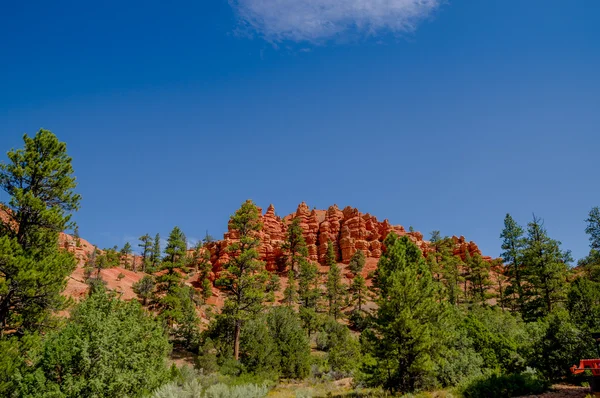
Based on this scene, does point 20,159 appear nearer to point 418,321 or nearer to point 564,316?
point 418,321

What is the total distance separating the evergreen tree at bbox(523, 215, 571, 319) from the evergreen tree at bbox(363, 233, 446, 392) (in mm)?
22698

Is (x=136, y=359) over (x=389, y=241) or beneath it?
beneath

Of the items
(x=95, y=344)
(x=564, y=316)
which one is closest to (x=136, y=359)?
(x=95, y=344)

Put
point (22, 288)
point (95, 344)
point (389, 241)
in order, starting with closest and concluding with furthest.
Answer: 1. point (95, 344)
2. point (22, 288)
3. point (389, 241)

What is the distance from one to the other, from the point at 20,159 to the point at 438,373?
2325 centimetres

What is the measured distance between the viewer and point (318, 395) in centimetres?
1850

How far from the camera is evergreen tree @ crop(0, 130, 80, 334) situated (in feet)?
47.6

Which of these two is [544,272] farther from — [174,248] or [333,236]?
[333,236]

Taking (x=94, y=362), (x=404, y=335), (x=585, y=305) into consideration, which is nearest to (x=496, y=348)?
(x=585, y=305)

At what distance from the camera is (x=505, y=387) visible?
15641 millimetres

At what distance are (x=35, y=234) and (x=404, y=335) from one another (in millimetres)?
17765

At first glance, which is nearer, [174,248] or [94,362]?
[94,362]

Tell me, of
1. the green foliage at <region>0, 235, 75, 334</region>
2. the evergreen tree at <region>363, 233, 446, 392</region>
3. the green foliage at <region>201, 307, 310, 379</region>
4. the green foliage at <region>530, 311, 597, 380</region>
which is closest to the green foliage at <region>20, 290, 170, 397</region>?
the green foliage at <region>0, 235, 75, 334</region>

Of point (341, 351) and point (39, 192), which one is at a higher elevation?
point (39, 192)
